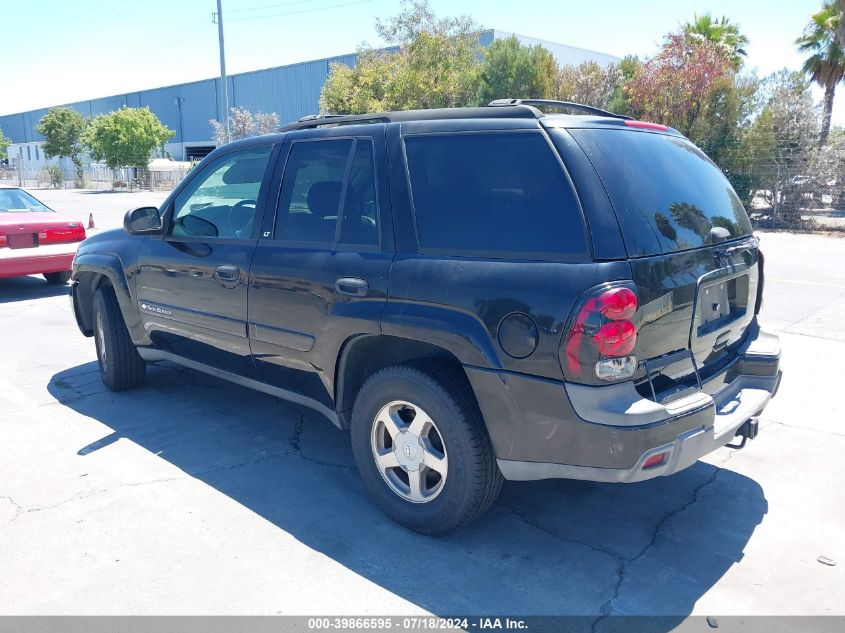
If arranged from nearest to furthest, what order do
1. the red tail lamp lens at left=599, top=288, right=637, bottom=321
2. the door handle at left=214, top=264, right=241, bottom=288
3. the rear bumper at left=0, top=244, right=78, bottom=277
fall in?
the red tail lamp lens at left=599, top=288, right=637, bottom=321, the door handle at left=214, top=264, right=241, bottom=288, the rear bumper at left=0, top=244, right=78, bottom=277

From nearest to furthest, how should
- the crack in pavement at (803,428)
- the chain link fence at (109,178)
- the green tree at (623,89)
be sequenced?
the crack in pavement at (803,428)
the green tree at (623,89)
the chain link fence at (109,178)

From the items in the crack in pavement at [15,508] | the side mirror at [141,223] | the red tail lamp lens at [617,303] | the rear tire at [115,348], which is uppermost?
the side mirror at [141,223]

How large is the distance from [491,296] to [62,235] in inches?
348

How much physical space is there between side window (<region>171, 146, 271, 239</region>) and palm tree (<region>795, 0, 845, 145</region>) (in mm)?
27251

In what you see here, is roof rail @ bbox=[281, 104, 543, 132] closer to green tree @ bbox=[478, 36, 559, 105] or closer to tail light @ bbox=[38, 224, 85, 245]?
tail light @ bbox=[38, 224, 85, 245]

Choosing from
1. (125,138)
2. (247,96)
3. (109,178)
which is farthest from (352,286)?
(109,178)

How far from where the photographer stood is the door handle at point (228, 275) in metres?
4.19

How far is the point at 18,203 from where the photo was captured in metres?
10.4

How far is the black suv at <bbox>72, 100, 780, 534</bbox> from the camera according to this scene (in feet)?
9.36

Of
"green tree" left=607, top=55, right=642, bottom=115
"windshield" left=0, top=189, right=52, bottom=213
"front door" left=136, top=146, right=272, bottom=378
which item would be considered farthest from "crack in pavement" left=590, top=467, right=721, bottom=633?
"green tree" left=607, top=55, right=642, bottom=115

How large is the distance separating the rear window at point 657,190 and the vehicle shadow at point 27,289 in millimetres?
9259

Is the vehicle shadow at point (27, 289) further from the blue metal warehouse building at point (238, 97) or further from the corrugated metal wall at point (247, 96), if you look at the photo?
the blue metal warehouse building at point (238, 97)

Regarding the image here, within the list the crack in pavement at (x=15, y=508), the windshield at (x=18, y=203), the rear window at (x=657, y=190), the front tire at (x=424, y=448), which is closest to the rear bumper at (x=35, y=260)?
the windshield at (x=18, y=203)

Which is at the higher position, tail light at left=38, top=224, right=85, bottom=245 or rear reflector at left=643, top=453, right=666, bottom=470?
tail light at left=38, top=224, right=85, bottom=245
